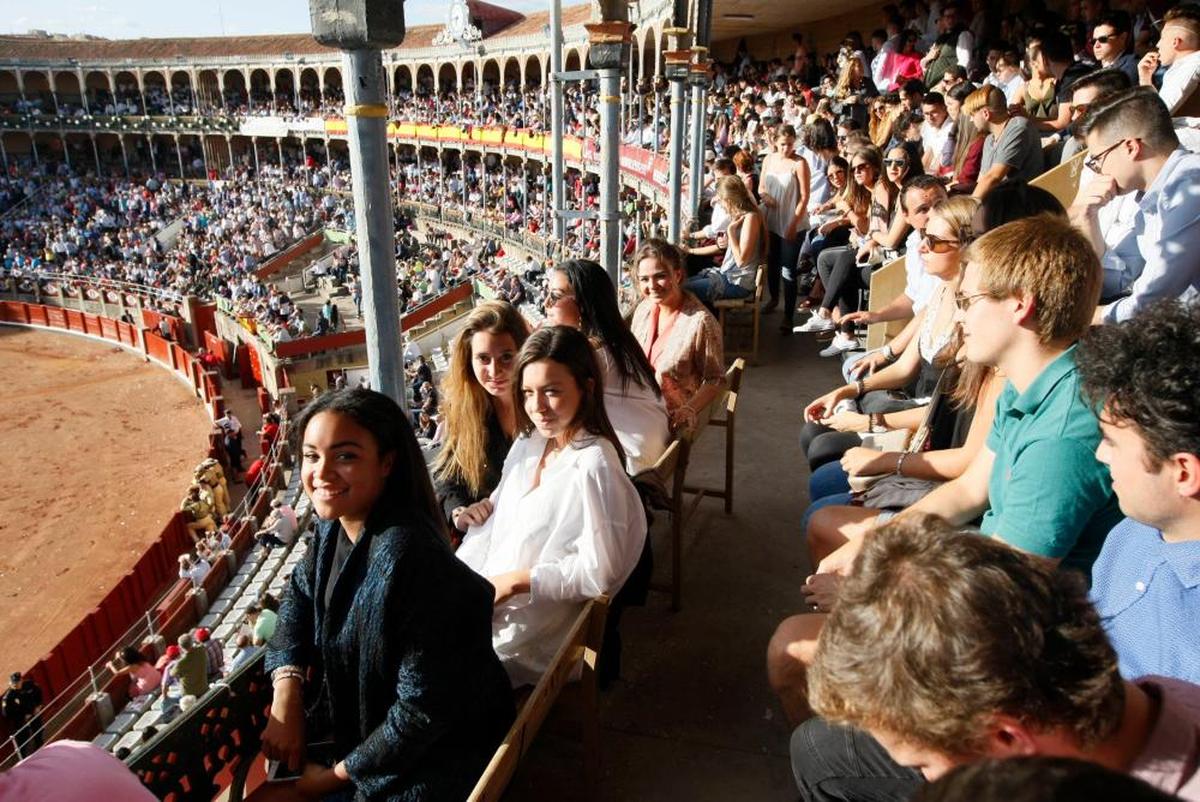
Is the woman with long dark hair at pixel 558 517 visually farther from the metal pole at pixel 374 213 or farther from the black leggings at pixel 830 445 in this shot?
the black leggings at pixel 830 445

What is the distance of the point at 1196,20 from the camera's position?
4590 mm

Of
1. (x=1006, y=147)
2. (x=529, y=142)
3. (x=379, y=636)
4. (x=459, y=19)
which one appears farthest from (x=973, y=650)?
(x=459, y=19)

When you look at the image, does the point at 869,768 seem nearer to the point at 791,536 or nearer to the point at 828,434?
the point at 828,434

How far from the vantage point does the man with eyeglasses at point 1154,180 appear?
2.84 meters

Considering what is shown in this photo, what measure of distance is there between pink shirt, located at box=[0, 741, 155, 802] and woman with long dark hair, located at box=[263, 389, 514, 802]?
51 cm

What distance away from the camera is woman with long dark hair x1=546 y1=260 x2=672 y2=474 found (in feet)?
11.4

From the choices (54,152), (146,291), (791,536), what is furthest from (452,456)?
(54,152)

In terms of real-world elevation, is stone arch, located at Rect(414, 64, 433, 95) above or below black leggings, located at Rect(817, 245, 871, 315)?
above

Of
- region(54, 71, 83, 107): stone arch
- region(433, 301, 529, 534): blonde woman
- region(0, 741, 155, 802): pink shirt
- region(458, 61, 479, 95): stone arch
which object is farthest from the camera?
region(54, 71, 83, 107): stone arch

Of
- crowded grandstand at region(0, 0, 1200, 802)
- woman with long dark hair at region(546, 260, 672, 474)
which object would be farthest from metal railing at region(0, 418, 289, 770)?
woman with long dark hair at region(546, 260, 672, 474)

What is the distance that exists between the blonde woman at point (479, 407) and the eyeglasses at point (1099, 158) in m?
2.24

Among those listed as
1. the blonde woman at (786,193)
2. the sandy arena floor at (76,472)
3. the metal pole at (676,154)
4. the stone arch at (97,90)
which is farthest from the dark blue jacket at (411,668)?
the stone arch at (97,90)

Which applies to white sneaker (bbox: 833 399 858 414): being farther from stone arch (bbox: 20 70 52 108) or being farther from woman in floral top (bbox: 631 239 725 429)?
stone arch (bbox: 20 70 52 108)

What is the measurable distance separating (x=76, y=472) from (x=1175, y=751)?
1980 cm
